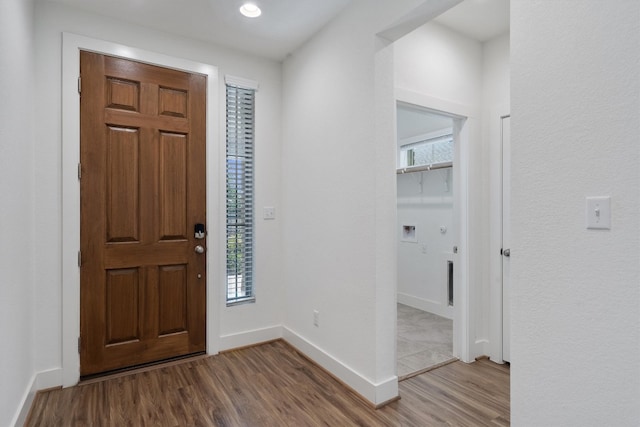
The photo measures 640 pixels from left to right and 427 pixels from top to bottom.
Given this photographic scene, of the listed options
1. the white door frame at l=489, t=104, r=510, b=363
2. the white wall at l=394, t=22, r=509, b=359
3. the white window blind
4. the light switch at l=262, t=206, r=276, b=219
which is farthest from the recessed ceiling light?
the white door frame at l=489, t=104, r=510, b=363

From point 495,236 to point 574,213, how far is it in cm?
162

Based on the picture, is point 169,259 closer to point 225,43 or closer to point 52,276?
point 52,276

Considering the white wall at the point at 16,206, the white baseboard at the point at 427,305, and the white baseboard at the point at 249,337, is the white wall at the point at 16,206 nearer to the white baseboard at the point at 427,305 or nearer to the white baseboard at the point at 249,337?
the white baseboard at the point at 249,337

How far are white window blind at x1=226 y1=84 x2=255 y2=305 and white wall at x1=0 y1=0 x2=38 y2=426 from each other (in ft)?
4.40

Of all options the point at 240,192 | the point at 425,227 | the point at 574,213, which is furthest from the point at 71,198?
the point at 425,227

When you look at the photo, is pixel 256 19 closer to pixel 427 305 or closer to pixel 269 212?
pixel 269 212

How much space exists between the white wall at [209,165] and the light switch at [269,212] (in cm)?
4

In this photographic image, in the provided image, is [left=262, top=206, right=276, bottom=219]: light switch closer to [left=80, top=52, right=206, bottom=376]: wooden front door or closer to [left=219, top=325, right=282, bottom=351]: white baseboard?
[left=80, top=52, right=206, bottom=376]: wooden front door

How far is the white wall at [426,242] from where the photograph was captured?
13.2 feet

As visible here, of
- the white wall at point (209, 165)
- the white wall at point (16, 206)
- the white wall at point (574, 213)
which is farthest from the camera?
the white wall at point (209, 165)

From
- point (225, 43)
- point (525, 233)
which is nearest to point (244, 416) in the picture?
point (525, 233)

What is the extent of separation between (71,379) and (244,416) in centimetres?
130

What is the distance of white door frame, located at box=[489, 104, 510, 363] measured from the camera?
9.01 feet

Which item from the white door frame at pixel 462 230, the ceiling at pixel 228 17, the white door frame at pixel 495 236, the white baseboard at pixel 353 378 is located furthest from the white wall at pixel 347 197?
the white door frame at pixel 495 236
